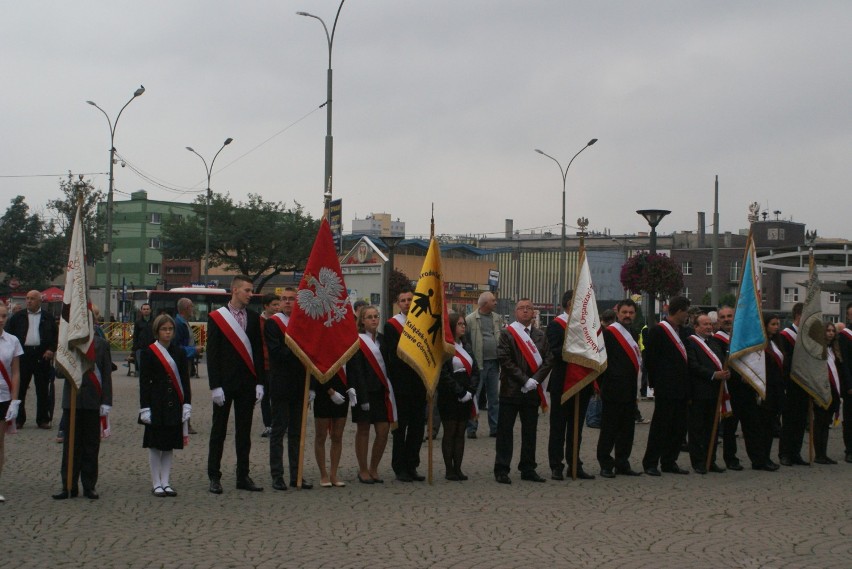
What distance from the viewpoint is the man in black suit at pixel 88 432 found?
10016 mm

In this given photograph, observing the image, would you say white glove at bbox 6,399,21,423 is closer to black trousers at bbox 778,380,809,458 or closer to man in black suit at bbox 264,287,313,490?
man in black suit at bbox 264,287,313,490

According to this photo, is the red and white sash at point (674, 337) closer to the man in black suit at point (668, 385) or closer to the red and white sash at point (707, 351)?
the man in black suit at point (668, 385)

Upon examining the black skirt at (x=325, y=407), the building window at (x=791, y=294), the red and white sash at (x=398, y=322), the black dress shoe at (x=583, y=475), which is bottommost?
the black dress shoe at (x=583, y=475)

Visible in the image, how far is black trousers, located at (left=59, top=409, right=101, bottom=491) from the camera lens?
10.0 meters

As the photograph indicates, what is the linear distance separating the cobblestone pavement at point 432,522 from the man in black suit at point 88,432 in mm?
246

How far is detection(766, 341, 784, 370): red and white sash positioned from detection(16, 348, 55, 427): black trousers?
10.1 m

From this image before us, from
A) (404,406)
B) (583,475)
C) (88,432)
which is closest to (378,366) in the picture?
(404,406)

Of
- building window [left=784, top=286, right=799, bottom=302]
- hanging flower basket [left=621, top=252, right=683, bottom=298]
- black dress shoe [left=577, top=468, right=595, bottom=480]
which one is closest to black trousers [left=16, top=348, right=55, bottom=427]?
black dress shoe [left=577, top=468, right=595, bottom=480]

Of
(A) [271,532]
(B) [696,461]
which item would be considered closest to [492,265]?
(B) [696,461]

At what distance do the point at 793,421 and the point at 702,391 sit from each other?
182 cm

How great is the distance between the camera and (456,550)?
25.8 feet

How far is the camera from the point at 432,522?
9023 mm

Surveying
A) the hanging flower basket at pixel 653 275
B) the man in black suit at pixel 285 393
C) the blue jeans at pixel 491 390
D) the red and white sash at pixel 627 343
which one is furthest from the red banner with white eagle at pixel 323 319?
the hanging flower basket at pixel 653 275

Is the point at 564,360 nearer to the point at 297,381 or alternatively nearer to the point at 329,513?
the point at 297,381
